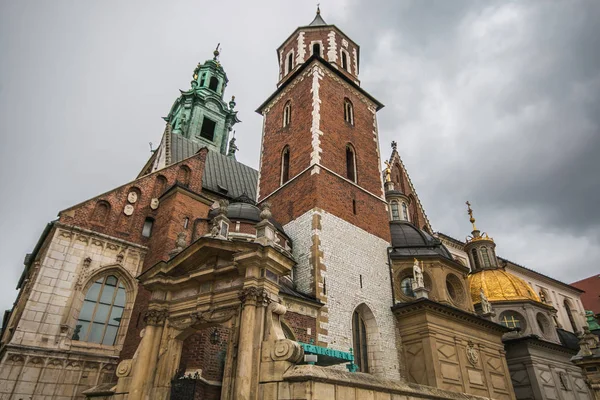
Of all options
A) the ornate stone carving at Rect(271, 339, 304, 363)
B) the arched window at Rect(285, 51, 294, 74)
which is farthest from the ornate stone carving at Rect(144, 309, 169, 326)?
the arched window at Rect(285, 51, 294, 74)

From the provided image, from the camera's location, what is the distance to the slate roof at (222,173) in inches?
942

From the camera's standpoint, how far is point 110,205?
16219mm

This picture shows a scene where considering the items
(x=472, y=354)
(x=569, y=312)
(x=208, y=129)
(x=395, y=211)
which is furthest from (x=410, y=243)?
(x=569, y=312)

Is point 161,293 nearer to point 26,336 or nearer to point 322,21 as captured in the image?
point 26,336

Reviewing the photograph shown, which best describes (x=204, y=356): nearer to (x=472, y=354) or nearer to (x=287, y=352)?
(x=287, y=352)

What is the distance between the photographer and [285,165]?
20.5 m

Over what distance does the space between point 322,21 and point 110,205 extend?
17754mm

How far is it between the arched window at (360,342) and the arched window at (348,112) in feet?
32.9

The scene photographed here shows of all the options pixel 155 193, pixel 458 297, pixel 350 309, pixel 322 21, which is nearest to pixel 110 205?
pixel 155 193

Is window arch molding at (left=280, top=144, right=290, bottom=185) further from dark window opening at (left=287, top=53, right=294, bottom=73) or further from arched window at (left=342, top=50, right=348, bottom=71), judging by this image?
arched window at (left=342, top=50, right=348, bottom=71)

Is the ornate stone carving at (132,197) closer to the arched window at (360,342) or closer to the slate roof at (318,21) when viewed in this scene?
the arched window at (360,342)

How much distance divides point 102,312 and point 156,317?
6954 mm

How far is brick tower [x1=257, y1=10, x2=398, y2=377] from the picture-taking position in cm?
1504

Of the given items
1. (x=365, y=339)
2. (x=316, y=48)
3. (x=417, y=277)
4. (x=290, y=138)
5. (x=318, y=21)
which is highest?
(x=318, y=21)
